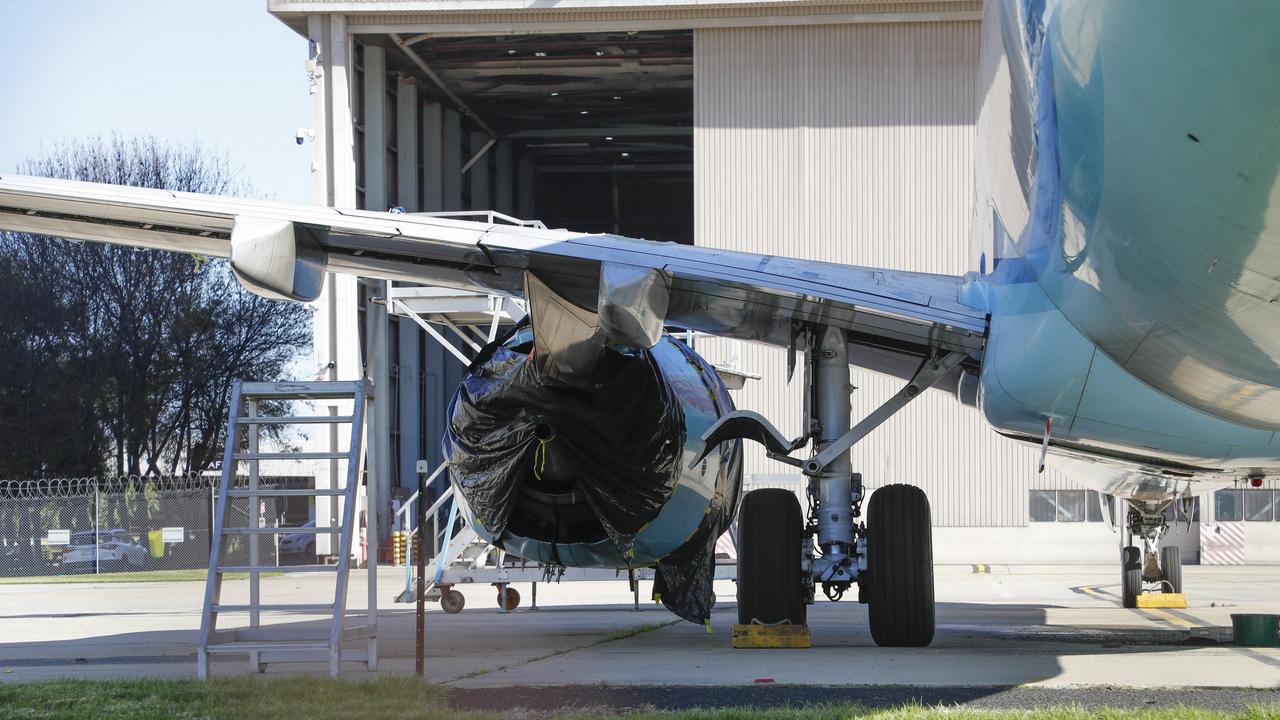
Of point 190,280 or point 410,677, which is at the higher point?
point 190,280

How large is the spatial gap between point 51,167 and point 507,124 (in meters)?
17.6

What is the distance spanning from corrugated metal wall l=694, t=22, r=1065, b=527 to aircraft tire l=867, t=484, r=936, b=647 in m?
19.1

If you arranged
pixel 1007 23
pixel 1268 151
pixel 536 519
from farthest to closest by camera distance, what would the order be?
1. pixel 536 519
2. pixel 1007 23
3. pixel 1268 151

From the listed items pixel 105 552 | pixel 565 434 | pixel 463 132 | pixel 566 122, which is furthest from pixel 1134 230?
pixel 566 122

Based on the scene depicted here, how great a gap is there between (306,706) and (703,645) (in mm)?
4552

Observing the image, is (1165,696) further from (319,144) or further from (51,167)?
(51,167)

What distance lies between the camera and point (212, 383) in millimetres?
47219

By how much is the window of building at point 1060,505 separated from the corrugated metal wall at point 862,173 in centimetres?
321

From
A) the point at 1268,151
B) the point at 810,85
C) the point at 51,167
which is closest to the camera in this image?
the point at 1268,151

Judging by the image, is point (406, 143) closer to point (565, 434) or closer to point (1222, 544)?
point (1222, 544)

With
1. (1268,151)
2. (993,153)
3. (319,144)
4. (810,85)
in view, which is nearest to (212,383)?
(319,144)

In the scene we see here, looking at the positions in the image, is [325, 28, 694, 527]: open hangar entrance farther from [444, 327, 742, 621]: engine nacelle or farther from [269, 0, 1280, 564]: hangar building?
[444, 327, 742, 621]: engine nacelle

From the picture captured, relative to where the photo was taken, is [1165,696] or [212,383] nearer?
[1165,696]

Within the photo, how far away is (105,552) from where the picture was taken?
3344 cm
